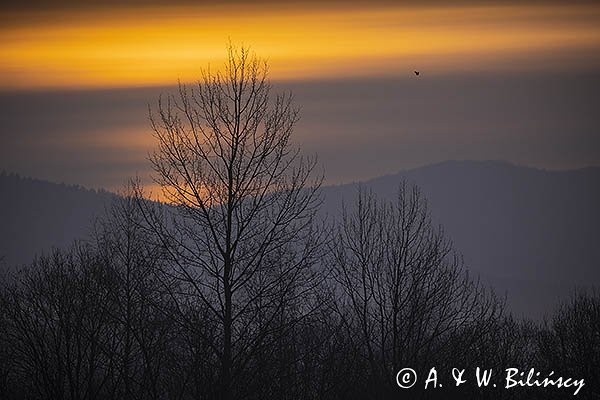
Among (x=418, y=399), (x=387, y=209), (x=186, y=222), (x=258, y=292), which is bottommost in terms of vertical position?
(x=418, y=399)

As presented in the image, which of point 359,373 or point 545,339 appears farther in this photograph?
point 545,339

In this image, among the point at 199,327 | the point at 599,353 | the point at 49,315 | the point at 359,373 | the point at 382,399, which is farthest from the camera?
the point at 599,353

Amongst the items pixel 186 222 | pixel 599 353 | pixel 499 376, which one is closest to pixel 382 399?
pixel 186 222

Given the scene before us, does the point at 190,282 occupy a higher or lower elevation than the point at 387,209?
lower

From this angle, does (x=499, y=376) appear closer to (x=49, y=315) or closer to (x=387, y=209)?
(x=387, y=209)

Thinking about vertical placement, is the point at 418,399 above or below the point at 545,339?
below

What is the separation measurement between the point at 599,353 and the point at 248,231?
89.4 feet

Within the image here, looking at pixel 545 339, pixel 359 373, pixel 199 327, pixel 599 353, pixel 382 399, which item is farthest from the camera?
pixel 545 339

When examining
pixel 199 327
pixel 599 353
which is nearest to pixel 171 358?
pixel 199 327

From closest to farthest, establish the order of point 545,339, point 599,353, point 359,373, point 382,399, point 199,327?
point 199,327
point 382,399
point 359,373
point 599,353
point 545,339

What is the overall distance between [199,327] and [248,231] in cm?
245

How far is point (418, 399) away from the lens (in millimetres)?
29031

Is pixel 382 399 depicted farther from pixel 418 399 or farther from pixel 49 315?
pixel 49 315

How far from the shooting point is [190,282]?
23.8m
